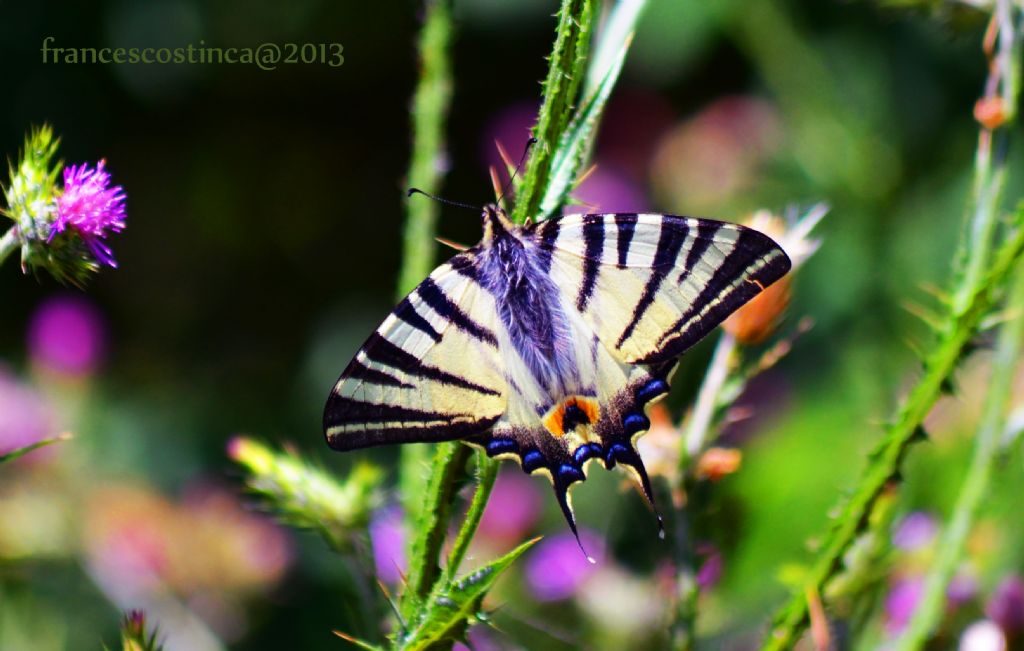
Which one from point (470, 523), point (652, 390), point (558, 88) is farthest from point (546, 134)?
point (652, 390)

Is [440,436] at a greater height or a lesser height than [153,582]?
greater

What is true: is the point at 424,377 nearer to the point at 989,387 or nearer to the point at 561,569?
the point at 989,387

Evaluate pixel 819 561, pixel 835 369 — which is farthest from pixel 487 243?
pixel 835 369

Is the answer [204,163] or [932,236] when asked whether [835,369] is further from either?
[204,163]

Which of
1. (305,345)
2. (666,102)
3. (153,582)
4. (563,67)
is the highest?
(666,102)

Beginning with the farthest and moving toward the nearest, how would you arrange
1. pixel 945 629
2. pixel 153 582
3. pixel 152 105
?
pixel 152 105
pixel 153 582
pixel 945 629

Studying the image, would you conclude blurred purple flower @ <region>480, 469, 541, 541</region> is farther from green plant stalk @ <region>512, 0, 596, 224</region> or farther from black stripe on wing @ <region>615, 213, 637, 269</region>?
green plant stalk @ <region>512, 0, 596, 224</region>

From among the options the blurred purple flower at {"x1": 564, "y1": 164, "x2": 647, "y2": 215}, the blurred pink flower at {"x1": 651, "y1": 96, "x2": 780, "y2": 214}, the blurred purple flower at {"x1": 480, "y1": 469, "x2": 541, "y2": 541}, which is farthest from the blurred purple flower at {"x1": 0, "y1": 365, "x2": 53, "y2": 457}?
the blurred pink flower at {"x1": 651, "y1": 96, "x2": 780, "y2": 214}
